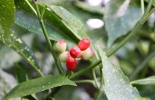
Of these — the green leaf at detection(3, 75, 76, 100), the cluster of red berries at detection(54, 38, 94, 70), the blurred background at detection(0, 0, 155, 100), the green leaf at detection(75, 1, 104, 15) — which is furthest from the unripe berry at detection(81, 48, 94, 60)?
the green leaf at detection(75, 1, 104, 15)

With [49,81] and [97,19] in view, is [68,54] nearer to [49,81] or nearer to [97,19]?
[49,81]

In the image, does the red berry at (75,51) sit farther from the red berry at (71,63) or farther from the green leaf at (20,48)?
the green leaf at (20,48)

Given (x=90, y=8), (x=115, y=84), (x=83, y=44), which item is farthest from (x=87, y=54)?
(x=90, y=8)

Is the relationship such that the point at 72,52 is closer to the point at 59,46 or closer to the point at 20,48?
the point at 59,46

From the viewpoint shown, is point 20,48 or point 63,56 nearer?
point 63,56

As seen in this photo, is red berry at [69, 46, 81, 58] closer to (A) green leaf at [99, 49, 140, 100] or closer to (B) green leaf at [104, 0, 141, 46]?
(A) green leaf at [99, 49, 140, 100]

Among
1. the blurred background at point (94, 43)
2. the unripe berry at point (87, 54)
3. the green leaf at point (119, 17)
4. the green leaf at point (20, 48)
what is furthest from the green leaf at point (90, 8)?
the unripe berry at point (87, 54)
